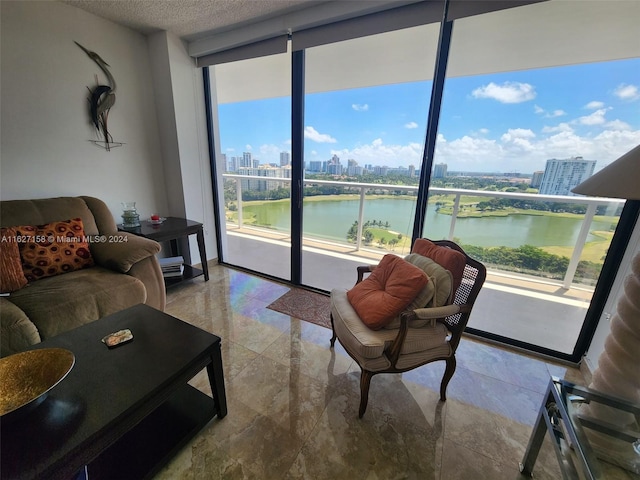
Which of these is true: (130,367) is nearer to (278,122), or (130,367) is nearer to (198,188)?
(198,188)

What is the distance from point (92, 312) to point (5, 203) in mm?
1111

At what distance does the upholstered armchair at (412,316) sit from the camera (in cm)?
131

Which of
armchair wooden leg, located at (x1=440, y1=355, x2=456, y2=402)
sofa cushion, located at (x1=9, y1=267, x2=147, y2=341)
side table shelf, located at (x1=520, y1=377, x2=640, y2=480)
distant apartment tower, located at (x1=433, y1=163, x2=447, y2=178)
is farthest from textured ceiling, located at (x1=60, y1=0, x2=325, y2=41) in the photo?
side table shelf, located at (x1=520, y1=377, x2=640, y2=480)

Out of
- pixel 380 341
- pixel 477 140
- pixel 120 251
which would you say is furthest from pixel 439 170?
pixel 120 251

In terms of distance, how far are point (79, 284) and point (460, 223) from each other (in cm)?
317

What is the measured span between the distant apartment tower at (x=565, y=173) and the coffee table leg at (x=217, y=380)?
2308 mm

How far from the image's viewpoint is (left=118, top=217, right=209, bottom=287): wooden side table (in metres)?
2.40

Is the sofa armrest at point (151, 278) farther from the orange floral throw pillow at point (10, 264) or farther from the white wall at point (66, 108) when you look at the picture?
the white wall at point (66, 108)

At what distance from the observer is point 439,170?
2.02 metres

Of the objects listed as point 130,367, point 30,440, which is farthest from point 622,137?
point 30,440

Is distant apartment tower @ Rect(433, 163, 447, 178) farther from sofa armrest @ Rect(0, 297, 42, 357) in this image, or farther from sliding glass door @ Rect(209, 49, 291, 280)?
sofa armrest @ Rect(0, 297, 42, 357)

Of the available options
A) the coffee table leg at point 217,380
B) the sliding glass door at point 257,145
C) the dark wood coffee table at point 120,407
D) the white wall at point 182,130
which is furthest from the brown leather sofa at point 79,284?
the sliding glass door at point 257,145

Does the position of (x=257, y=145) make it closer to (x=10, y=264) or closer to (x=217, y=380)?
(x=10, y=264)

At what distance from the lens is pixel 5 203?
1837 millimetres
